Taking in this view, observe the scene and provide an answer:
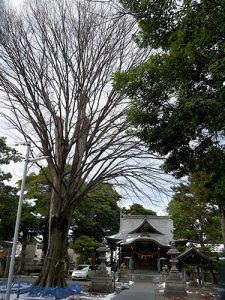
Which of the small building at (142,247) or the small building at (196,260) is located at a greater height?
the small building at (142,247)

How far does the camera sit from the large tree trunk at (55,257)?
46.2 ft

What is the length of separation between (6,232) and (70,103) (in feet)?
76.4

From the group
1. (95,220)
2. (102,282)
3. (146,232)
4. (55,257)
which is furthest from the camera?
(95,220)

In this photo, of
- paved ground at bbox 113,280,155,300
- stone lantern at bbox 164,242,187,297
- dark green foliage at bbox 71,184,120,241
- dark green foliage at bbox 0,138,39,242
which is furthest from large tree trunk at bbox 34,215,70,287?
dark green foliage at bbox 71,184,120,241

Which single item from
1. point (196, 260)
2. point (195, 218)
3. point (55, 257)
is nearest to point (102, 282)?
point (55, 257)

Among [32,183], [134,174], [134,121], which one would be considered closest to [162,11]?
[134,121]

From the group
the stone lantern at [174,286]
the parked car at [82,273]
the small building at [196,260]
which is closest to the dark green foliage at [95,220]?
the parked car at [82,273]

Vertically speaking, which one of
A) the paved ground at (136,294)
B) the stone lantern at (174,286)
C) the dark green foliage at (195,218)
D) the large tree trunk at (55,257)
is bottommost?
the paved ground at (136,294)

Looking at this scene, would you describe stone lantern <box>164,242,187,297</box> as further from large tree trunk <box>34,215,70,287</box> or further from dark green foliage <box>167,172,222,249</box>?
large tree trunk <box>34,215,70,287</box>

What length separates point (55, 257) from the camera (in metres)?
14.4

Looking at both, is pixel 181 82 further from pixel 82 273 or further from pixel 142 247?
pixel 142 247

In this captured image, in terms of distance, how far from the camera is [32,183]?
94.6 feet

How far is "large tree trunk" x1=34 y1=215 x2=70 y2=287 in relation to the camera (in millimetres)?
14097

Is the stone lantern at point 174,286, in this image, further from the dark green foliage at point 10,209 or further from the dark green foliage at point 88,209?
the dark green foliage at point 10,209
